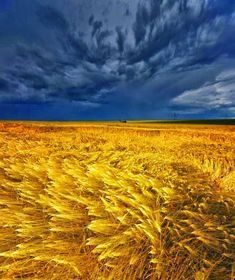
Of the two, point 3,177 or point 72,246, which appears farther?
point 3,177

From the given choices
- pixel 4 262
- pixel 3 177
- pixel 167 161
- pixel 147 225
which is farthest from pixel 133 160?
pixel 4 262

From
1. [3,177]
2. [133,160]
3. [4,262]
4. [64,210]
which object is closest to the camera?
[4,262]

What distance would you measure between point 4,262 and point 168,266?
1.13m

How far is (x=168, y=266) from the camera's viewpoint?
1.96 m

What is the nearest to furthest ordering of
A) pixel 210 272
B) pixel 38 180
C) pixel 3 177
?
pixel 210 272 < pixel 38 180 < pixel 3 177

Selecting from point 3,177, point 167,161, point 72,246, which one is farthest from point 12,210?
point 167,161

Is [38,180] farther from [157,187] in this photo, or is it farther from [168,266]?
[168,266]

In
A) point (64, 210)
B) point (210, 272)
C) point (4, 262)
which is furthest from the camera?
point (64, 210)

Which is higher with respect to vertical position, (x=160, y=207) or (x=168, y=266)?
(x=160, y=207)

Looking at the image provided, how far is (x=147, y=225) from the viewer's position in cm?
218

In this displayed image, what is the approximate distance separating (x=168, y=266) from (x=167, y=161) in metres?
2.59

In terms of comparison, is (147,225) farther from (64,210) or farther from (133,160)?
(133,160)

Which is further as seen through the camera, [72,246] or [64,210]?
[64,210]

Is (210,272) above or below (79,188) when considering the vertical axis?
below
